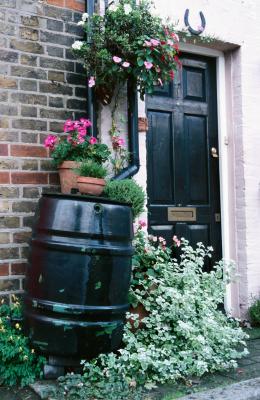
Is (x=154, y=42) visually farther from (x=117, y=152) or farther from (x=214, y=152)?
(x=214, y=152)

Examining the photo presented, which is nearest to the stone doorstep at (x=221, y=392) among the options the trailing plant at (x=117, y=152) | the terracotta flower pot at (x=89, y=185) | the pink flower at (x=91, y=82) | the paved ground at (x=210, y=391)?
the paved ground at (x=210, y=391)

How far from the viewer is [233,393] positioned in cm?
287

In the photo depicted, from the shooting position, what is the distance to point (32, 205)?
3678mm

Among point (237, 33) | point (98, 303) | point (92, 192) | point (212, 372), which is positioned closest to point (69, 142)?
point (92, 192)

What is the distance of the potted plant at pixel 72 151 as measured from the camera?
354cm

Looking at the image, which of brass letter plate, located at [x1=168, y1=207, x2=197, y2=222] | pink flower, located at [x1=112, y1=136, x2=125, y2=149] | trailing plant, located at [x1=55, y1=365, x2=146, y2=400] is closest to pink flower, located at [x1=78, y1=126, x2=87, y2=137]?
pink flower, located at [x1=112, y1=136, x2=125, y2=149]

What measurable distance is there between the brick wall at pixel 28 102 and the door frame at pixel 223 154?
157 centimetres

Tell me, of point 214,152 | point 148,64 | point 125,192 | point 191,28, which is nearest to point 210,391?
point 125,192

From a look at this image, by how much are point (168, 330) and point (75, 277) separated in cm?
88

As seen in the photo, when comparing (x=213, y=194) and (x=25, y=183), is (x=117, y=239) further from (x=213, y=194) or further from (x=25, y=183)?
(x=213, y=194)

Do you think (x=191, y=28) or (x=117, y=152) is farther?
(x=191, y=28)

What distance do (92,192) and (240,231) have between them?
198 cm

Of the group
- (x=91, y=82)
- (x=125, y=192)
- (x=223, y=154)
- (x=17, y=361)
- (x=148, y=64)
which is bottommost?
(x=17, y=361)

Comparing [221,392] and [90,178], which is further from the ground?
[90,178]
